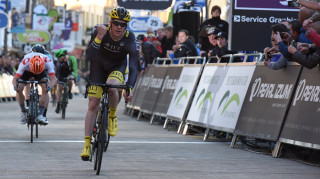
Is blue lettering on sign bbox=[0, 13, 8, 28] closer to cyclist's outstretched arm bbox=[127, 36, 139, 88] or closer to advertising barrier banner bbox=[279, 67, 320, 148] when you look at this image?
advertising barrier banner bbox=[279, 67, 320, 148]

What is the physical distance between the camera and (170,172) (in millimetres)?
10031

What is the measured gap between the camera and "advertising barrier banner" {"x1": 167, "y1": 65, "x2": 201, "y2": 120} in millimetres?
17594

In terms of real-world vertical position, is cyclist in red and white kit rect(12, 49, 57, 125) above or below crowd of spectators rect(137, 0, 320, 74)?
below

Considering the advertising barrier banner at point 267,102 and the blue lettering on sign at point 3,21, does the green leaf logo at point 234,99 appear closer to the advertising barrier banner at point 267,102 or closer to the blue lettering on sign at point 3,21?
the advertising barrier banner at point 267,102

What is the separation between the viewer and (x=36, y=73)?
15.8 m

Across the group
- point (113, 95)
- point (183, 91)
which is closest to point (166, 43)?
point (183, 91)

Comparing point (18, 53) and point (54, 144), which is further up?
point (54, 144)

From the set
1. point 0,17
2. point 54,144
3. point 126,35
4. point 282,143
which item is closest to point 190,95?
point 54,144

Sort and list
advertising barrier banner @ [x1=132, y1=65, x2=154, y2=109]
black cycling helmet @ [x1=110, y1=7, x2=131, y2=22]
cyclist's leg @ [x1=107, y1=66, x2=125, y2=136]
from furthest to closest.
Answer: advertising barrier banner @ [x1=132, y1=65, x2=154, y2=109] → cyclist's leg @ [x1=107, y1=66, x2=125, y2=136] → black cycling helmet @ [x1=110, y1=7, x2=131, y2=22]

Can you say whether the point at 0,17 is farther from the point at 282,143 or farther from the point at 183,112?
the point at 282,143

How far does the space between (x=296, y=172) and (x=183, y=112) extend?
24.2 feet

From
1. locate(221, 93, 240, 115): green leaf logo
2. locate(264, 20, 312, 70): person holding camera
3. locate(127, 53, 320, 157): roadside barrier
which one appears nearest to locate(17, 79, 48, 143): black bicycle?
locate(127, 53, 320, 157): roadside barrier

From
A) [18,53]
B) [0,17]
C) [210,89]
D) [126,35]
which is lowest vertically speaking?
[18,53]

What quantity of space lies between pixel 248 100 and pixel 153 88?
8.40m
